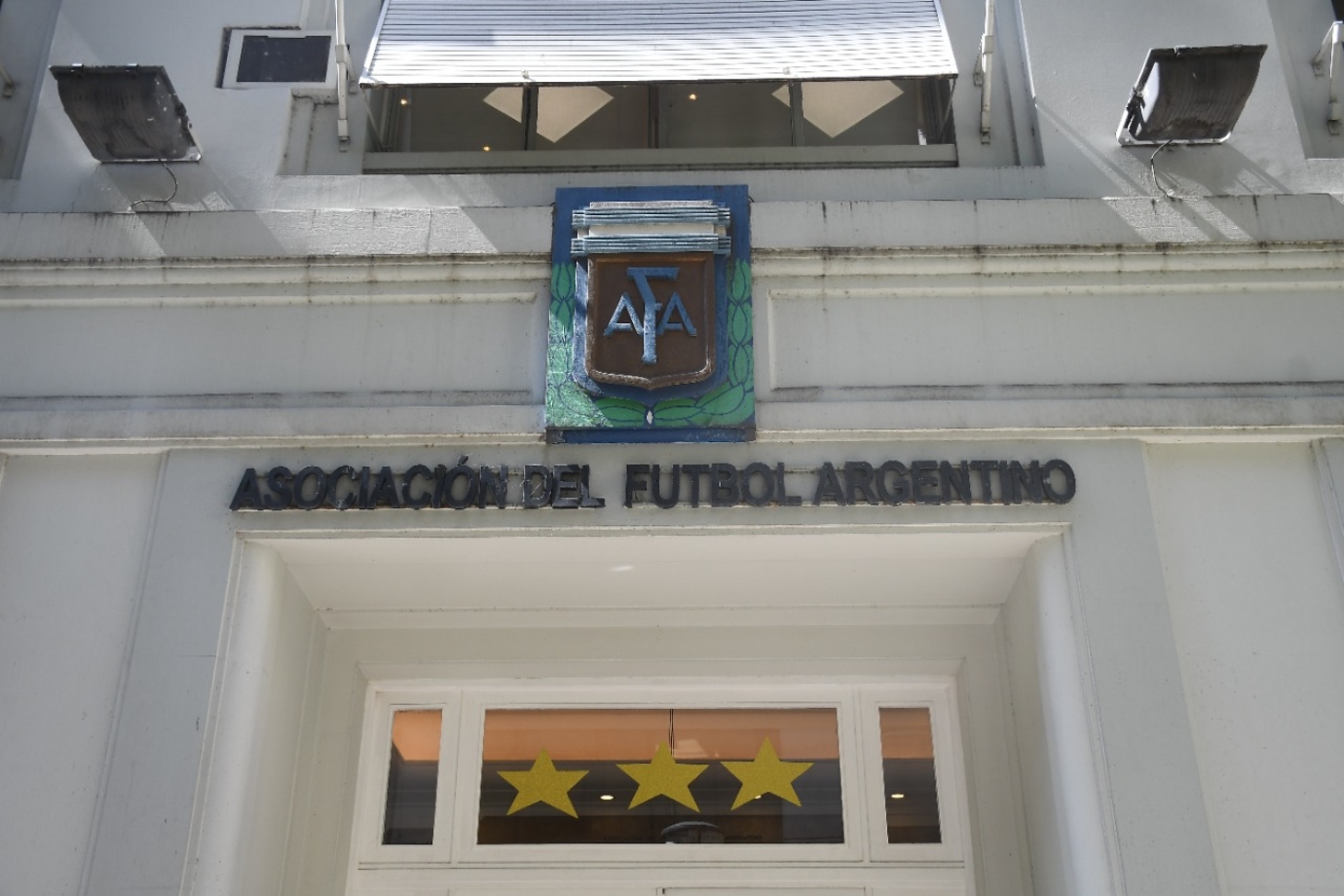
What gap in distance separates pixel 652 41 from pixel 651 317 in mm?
1993

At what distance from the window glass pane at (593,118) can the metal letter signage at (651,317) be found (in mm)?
1076

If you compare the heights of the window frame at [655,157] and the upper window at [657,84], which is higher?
the upper window at [657,84]

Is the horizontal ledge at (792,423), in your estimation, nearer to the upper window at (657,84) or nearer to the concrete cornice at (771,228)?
the concrete cornice at (771,228)

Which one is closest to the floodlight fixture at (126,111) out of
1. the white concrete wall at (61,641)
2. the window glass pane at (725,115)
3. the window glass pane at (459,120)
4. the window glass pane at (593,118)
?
the window glass pane at (459,120)

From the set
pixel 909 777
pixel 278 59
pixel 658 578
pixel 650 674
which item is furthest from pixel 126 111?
pixel 909 777

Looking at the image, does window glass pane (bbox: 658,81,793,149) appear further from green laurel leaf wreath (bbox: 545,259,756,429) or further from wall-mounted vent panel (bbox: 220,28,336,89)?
wall-mounted vent panel (bbox: 220,28,336,89)

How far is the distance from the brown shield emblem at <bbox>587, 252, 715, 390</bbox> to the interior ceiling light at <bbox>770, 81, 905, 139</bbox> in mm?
1837

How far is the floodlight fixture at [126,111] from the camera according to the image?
7.08 metres

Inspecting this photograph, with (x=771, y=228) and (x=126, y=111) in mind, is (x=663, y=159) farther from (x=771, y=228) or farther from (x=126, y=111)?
(x=126, y=111)

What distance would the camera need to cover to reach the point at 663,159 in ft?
26.3

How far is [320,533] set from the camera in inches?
262

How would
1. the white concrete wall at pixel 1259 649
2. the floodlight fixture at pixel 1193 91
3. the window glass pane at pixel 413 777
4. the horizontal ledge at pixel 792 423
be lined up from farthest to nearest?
the window glass pane at pixel 413 777 → the floodlight fixture at pixel 1193 91 → the horizontal ledge at pixel 792 423 → the white concrete wall at pixel 1259 649

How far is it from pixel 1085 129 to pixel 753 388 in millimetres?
2630

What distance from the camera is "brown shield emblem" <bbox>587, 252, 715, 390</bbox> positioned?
6840 mm
